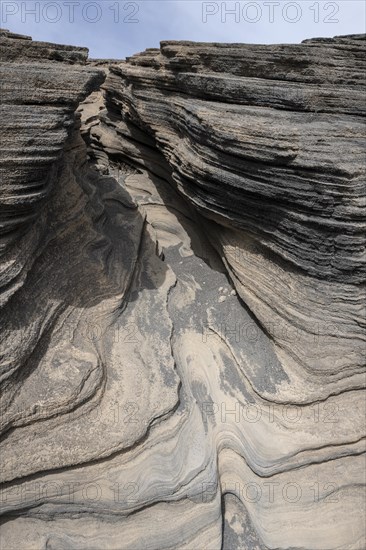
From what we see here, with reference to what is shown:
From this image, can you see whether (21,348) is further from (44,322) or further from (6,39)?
(6,39)

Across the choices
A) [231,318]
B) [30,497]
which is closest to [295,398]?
[231,318]

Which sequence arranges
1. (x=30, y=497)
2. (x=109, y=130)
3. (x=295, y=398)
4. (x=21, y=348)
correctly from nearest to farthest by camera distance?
1. (x=30, y=497)
2. (x=21, y=348)
3. (x=295, y=398)
4. (x=109, y=130)

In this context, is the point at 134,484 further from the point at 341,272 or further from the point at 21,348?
the point at 341,272

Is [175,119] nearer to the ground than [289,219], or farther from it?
farther from it

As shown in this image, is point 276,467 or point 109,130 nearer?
point 276,467

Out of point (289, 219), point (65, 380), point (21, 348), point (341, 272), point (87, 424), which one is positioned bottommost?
point (87, 424)

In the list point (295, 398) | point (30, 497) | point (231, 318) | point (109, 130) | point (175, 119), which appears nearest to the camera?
point (30, 497)

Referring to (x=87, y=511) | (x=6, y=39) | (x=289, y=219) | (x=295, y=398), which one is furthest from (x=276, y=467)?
(x=6, y=39)
